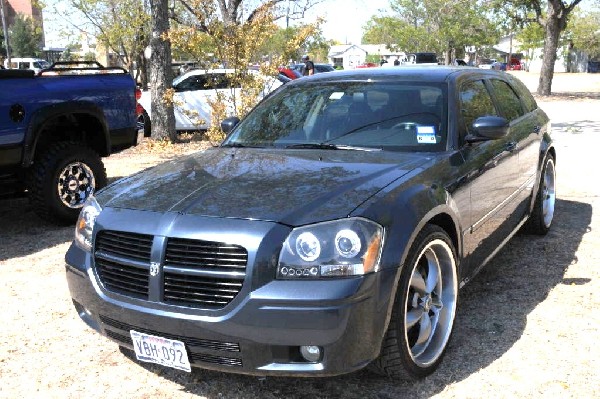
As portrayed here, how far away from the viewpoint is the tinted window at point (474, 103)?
4121 mm

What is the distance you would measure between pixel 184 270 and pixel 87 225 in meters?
0.86

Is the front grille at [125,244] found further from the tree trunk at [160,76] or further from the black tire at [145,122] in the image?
the black tire at [145,122]

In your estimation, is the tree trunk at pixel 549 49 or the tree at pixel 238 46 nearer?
the tree at pixel 238 46

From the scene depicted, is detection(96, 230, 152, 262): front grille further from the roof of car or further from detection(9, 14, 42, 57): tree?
detection(9, 14, 42, 57): tree

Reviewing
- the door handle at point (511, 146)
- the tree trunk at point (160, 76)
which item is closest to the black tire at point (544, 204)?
the door handle at point (511, 146)

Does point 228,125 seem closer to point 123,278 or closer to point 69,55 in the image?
point 123,278

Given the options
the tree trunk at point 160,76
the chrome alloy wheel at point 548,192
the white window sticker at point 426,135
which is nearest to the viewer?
the white window sticker at point 426,135

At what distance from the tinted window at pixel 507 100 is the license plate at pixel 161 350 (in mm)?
3279

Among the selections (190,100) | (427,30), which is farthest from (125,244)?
(427,30)

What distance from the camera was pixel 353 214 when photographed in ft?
9.13

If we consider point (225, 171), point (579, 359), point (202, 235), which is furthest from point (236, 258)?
point (579, 359)

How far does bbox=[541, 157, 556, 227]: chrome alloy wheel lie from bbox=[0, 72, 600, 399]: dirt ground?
196 millimetres

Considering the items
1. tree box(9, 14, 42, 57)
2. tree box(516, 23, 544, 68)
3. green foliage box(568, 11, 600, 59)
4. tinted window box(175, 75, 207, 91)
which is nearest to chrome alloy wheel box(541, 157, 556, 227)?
tinted window box(175, 75, 207, 91)

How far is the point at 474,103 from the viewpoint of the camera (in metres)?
4.39
